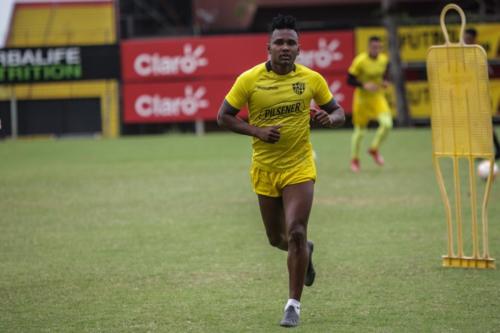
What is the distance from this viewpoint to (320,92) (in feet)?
26.3

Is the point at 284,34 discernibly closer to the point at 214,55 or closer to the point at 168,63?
the point at 214,55

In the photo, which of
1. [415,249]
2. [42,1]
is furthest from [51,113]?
[415,249]

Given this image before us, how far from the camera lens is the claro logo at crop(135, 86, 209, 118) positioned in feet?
102


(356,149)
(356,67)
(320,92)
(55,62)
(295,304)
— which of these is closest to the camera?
(295,304)


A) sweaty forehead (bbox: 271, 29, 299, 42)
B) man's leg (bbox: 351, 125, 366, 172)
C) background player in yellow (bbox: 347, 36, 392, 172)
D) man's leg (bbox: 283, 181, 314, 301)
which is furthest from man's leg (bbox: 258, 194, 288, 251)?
background player in yellow (bbox: 347, 36, 392, 172)

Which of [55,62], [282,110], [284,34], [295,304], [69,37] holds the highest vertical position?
[69,37]

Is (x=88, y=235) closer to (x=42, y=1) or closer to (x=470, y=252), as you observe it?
(x=470, y=252)

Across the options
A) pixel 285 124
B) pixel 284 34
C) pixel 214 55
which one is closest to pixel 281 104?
pixel 285 124

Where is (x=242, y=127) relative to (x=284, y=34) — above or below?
below

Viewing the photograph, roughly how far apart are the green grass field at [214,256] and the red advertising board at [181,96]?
991 centimetres

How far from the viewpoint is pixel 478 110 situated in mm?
9570

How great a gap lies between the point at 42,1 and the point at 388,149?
20522 mm

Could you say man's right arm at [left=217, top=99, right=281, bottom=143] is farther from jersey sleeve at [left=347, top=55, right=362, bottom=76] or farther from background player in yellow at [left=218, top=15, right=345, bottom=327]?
jersey sleeve at [left=347, top=55, right=362, bottom=76]

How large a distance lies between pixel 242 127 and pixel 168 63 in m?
23.8
